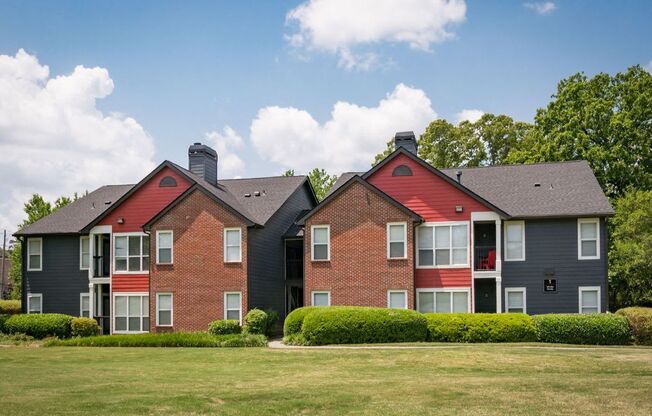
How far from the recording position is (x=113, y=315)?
37406mm

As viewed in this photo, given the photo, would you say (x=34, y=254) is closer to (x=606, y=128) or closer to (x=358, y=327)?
(x=358, y=327)

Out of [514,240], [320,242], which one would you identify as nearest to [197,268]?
[320,242]

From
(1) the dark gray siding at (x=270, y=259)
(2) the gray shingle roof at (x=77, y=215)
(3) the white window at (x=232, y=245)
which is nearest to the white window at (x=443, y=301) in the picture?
(1) the dark gray siding at (x=270, y=259)

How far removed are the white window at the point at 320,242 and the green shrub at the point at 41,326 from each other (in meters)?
11.6

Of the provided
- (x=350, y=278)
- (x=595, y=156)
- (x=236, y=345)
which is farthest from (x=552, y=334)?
(x=595, y=156)

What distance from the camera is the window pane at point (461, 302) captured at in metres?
33.7

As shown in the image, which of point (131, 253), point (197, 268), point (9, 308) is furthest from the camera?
point (9, 308)

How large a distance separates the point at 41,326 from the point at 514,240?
21.6 meters

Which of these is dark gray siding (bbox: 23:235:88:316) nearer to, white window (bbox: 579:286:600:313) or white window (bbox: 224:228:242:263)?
white window (bbox: 224:228:242:263)

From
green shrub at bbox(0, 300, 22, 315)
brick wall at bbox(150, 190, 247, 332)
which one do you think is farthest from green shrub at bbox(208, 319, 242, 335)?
green shrub at bbox(0, 300, 22, 315)

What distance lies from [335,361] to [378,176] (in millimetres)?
14171

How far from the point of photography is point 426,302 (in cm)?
3412

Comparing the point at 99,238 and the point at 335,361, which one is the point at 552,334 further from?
the point at 99,238

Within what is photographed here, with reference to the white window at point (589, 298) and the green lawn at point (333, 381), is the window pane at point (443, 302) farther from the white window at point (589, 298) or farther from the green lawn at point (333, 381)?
the green lawn at point (333, 381)
